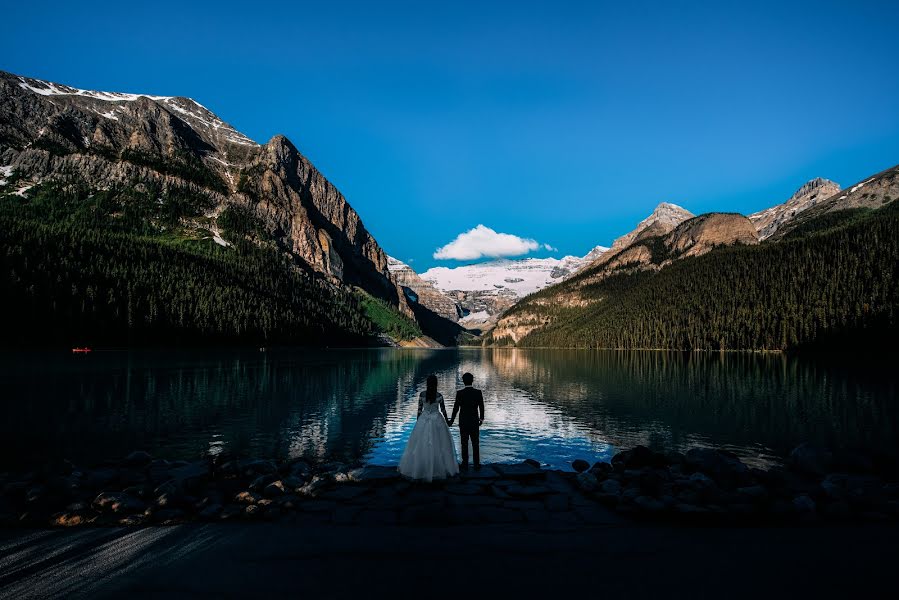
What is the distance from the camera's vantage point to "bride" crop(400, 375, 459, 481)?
16.4 metres

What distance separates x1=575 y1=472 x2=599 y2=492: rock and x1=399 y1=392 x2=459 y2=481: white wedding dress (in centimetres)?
430

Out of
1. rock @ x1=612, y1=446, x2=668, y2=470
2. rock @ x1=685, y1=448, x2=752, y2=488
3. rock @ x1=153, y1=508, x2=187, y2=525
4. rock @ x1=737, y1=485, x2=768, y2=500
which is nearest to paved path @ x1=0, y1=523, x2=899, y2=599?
rock @ x1=153, y1=508, x2=187, y2=525

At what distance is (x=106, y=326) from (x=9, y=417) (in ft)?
458

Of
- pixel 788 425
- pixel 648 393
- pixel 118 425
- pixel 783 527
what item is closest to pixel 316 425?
pixel 118 425

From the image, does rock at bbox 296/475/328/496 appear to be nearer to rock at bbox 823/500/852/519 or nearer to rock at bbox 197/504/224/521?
rock at bbox 197/504/224/521

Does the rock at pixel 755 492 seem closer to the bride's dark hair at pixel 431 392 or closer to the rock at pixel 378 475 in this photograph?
the bride's dark hair at pixel 431 392

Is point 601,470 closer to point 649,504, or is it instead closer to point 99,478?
point 649,504

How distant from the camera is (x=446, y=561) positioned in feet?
31.5

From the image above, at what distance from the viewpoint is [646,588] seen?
840cm

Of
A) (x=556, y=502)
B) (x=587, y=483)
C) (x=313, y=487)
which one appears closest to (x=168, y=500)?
(x=313, y=487)

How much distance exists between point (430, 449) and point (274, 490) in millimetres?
5197

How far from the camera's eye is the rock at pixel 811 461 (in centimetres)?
2086

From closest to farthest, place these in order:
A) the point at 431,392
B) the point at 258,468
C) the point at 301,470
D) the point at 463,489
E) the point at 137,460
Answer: the point at 463,489 < the point at 431,392 < the point at 258,468 < the point at 301,470 < the point at 137,460

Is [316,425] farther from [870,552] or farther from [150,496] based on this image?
[870,552]
